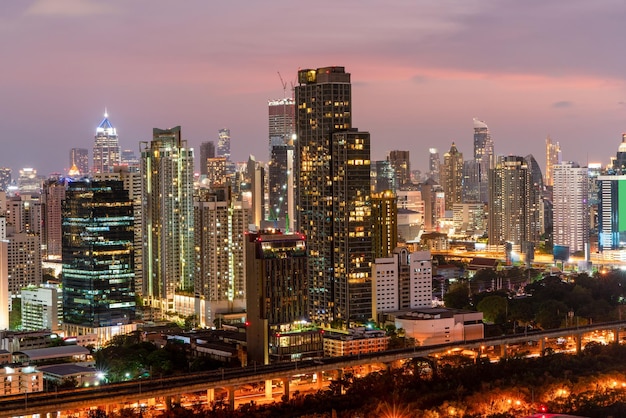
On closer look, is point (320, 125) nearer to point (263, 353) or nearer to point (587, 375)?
point (263, 353)

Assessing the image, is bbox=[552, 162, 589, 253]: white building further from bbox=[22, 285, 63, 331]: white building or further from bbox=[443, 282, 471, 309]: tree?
bbox=[22, 285, 63, 331]: white building

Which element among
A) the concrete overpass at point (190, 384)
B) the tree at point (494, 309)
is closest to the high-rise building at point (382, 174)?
the tree at point (494, 309)

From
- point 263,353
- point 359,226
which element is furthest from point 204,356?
point 359,226

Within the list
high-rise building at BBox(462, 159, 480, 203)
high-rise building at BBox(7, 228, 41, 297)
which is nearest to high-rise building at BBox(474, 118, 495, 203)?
high-rise building at BBox(462, 159, 480, 203)

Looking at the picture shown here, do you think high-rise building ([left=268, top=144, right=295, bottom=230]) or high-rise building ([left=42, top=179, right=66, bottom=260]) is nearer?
high-rise building ([left=42, top=179, right=66, bottom=260])

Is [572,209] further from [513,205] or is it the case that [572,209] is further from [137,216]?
[137,216]
